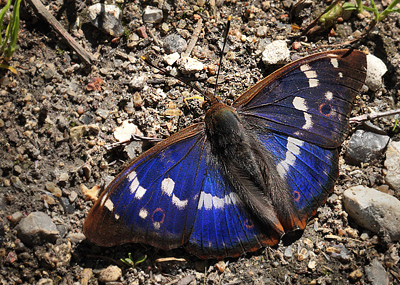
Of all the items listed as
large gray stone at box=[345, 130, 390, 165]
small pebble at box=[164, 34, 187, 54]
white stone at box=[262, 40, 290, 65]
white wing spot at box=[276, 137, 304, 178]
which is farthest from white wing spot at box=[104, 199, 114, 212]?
large gray stone at box=[345, 130, 390, 165]

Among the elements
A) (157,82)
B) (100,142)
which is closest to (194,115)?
(157,82)

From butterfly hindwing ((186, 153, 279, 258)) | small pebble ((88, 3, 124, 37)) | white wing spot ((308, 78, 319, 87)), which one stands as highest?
small pebble ((88, 3, 124, 37))

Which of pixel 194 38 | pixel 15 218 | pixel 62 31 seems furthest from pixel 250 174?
pixel 62 31

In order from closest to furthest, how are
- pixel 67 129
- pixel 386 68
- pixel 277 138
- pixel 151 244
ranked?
pixel 151 244 → pixel 277 138 → pixel 67 129 → pixel 386 68

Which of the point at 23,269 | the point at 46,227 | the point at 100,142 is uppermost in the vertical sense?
the point at 100,142

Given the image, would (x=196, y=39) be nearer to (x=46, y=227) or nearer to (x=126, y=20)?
(x=126, y=20)

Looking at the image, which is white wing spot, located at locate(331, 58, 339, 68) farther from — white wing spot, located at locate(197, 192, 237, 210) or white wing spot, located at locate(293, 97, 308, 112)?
white wing spot, located at locate(197, 192, 237, 210)
